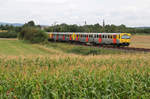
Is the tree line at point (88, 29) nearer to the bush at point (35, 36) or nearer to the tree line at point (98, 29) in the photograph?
the tree line at point (98, 29)

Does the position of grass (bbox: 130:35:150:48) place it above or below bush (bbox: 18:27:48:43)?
below

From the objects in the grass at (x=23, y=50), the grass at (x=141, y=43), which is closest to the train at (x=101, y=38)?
the grass at (x=23, y=50)

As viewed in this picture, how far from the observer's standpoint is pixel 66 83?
8430 millimetres

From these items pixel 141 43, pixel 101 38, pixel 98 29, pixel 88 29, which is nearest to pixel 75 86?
pixel 101 38

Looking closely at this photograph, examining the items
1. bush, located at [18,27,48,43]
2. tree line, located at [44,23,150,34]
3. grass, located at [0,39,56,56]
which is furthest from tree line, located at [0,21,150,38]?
grass, located at [0,39,56,56]

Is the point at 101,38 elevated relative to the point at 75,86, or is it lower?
lower

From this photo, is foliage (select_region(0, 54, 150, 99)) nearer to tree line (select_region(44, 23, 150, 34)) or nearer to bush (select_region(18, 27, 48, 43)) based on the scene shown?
bush (select_region(18, 27, 48, 43))

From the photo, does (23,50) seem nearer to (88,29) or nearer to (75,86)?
(75,86)

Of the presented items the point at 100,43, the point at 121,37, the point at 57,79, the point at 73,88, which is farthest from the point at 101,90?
the point at 100,43

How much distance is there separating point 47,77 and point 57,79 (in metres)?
0.44

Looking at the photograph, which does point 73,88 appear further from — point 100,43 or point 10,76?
point 100,43

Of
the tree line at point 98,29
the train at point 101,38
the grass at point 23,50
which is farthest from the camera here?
the tree line at point 98,29

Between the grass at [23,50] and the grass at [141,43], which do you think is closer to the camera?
the grass at [23,50]

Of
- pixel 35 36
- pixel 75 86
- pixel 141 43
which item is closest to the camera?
pixel 75 86
